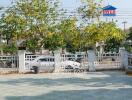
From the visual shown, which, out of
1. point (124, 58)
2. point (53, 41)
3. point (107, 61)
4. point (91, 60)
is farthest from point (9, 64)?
point (53, 41)

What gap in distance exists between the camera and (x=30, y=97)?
11094mm

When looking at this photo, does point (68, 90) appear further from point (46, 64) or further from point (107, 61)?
point (107, 61)

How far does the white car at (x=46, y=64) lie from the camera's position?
1959cm

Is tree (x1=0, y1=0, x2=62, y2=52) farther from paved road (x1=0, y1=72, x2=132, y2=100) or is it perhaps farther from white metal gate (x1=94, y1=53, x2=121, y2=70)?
paved road (x1=0, y1=72, x2=132, y2=100)

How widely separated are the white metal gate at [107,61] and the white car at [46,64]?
1.20 m

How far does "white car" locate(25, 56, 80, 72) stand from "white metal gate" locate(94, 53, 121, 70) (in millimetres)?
1201

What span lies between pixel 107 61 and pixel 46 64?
10.6ft

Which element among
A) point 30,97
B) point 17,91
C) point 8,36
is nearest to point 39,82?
point 17,91

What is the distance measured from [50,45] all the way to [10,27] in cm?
344

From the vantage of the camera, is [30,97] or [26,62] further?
[26,62]

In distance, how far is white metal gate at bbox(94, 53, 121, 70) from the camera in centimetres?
2023

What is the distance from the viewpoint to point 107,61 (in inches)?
795

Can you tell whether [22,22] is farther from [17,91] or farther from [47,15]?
[17,91]

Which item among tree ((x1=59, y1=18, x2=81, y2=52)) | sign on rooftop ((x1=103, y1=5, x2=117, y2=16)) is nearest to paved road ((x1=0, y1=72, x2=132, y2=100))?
tree ((x1=59, y1=18, x2=81, y2=52))
